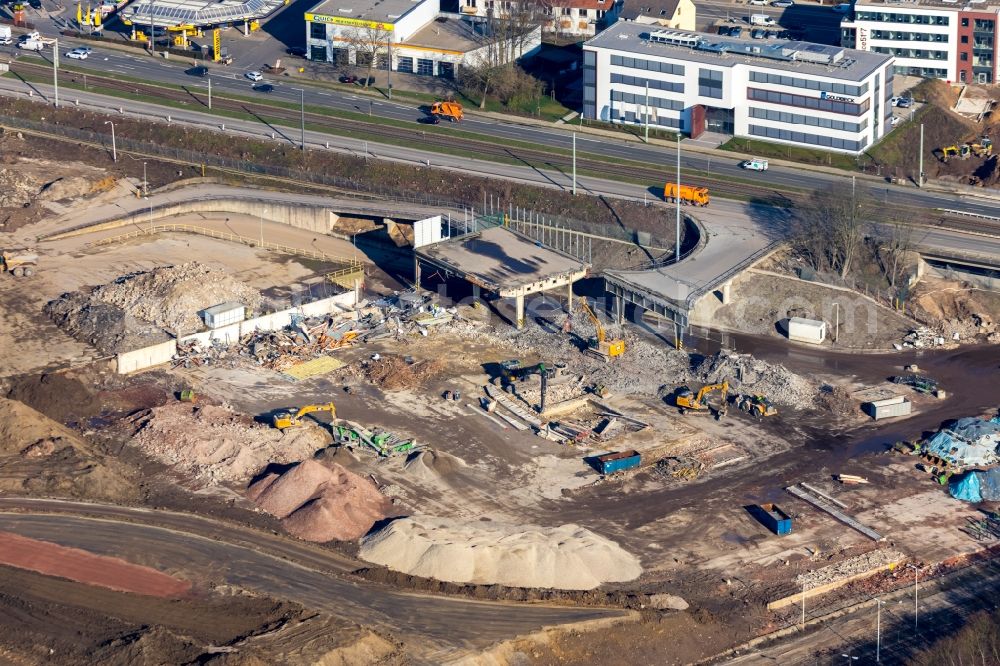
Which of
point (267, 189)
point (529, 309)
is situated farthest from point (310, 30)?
point (529, 309)

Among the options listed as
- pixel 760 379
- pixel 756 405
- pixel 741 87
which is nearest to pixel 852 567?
pixel 756 405

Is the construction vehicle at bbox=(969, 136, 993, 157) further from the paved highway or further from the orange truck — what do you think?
the orange truck

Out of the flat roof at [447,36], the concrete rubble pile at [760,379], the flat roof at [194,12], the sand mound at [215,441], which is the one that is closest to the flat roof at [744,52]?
the flat roof at [447,36]

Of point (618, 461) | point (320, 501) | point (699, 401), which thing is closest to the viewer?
point (320, 501)

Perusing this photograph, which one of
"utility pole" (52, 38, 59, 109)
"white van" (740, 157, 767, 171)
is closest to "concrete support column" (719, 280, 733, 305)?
"white van" (740, 157, 767, 171)

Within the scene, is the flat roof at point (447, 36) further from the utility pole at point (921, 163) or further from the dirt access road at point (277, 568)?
the dirt access road at point (277, 568)

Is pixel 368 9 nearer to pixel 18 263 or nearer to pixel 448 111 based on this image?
pixel 448 111

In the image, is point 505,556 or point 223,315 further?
point 223,315

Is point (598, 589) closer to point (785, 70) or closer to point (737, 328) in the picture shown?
point (737, 328)
